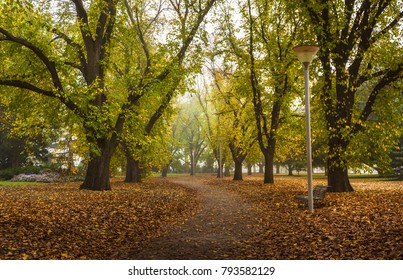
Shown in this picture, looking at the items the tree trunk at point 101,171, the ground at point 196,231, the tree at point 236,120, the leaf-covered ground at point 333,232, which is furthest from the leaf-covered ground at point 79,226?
the tree at point 236,120

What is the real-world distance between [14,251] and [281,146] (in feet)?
99.5

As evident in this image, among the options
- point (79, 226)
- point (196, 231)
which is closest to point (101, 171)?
point (79, 226)

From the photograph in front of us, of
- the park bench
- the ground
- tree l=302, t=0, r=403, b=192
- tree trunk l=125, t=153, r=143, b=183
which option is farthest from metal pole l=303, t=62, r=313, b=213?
tree trunk l=125, t=153, r=143, b=183

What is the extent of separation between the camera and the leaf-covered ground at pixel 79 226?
7.25 m

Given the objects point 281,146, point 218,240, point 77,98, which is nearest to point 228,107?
point 281,146

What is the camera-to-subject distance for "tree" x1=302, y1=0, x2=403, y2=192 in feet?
47.3

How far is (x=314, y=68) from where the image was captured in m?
15.3

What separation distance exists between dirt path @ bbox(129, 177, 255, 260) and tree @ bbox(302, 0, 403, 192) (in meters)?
5.67

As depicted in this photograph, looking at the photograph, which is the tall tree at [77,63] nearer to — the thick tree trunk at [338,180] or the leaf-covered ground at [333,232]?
the leaf-covered ground at [333,232]

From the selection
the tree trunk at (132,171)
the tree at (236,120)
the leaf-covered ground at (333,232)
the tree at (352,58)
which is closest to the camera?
the leaf-covered ground at (333,232)

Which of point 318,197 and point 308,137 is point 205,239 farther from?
point 318,197

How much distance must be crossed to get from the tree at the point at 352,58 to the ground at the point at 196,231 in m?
3.35

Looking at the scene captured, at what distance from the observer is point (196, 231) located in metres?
9.91
